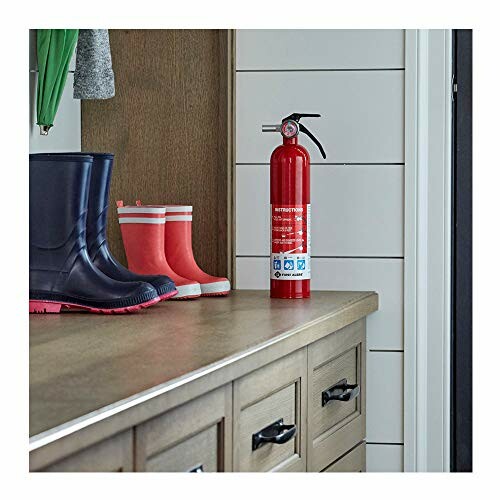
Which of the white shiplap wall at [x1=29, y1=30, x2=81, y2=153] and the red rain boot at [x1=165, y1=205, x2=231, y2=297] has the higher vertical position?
the white shiplap wall at [x1=29, y1=30, x2=81, y2=153]

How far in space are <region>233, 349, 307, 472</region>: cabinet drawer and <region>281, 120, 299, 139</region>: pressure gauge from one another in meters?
0.52

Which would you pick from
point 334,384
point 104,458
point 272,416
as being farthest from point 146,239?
point 104,458

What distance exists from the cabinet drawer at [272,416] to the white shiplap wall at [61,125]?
30.9 inches

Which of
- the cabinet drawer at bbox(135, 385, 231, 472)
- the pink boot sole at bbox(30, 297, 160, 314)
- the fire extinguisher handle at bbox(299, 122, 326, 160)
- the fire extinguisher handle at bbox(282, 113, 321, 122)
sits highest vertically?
the fire extinguisher handle at bbox(282, 113, 321, 122)

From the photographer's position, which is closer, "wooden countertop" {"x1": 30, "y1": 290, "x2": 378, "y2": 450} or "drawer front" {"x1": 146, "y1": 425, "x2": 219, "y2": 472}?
"wooden countertop" {"x1": 30, "y1": 290, "x2": 378, "y2": 450}

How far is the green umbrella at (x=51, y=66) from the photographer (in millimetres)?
1838

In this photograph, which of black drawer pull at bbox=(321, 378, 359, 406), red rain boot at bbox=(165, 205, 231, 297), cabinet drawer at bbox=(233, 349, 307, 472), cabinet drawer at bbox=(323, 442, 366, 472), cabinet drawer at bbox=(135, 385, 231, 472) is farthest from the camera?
red rain boot at bbox=(165, 205, 231, 297)

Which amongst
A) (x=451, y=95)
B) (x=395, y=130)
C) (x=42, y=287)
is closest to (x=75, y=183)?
(x=42, y=287)

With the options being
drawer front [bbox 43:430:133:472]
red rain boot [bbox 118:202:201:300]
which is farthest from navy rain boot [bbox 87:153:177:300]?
drawer front [bbox 43:430:133:472]

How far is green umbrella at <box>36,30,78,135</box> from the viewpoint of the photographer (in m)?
1.84

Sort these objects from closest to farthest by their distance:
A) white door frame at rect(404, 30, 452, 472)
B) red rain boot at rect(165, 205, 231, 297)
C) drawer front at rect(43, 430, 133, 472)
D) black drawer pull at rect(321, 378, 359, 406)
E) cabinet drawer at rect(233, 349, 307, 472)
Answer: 1. drawer front at rect(43, 430, 133, 472)
2. cabinet drawer at rect(233, 349, 307, 472)
3. black drawer pull at rect(321, 378, 359, 406)
4. red rain boot at rect(165, 205, 231, 297)
5. white door frame at rect(404, 30, 452, 472)

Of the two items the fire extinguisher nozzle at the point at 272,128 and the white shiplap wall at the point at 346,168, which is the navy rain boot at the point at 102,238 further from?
the white shiplap wall at the point at 346,168

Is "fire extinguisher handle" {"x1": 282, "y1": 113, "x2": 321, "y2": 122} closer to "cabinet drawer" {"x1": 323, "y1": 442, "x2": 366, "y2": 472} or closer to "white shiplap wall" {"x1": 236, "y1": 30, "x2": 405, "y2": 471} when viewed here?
"white shiplap wall" {"x1": 236, "y1": 30, "x2": 405, "y2": 471}
